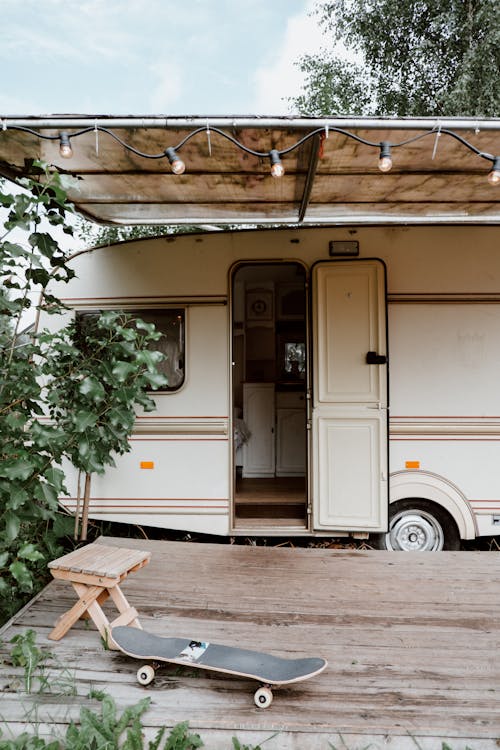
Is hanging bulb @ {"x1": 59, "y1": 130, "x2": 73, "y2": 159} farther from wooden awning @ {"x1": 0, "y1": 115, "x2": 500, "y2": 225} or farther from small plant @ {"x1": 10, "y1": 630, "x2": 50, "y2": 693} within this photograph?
small plant @ {"x1": 10, "y1": 630, "x2": 50, "y2": 693}

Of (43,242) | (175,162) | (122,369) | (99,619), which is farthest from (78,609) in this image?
(175,162)

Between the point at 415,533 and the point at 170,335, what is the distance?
2.71 metres

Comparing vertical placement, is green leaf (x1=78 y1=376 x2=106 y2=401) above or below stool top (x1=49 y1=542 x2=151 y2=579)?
above

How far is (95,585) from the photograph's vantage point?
107 inches

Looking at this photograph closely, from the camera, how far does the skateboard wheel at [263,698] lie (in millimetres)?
2260

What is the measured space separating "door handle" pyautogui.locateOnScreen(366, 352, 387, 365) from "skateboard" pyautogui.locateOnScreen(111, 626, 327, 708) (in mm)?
2554

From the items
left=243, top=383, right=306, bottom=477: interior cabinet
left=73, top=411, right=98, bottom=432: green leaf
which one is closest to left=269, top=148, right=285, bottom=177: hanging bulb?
left=73, top=411, right=98, bottom=432: green leaf

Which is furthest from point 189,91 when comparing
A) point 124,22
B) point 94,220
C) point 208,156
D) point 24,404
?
point 24,404

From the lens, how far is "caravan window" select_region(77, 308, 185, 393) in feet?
15.1

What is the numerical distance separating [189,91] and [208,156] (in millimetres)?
22171

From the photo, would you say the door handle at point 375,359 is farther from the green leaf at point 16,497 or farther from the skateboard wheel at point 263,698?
the green leaf at point 16,497

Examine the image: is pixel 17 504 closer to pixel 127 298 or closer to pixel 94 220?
pixel 127 298

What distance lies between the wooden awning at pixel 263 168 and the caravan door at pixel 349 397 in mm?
722

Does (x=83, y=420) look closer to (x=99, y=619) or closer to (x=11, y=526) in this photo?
(x=11, y=526)
